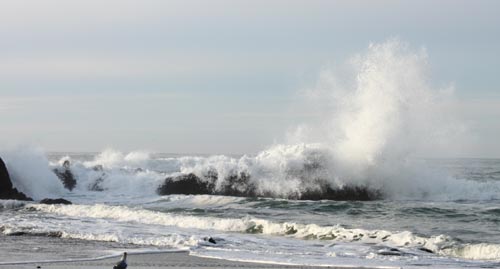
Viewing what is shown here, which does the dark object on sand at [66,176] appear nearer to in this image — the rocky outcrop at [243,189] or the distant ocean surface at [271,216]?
the distant ocean surface at [271,216]

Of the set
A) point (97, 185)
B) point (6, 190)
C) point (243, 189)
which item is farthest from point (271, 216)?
point (97, 185)

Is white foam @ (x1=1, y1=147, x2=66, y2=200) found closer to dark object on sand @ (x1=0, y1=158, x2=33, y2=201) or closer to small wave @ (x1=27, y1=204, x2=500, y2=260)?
dark object on sand @ (x1=0, y1=158, x2=33, y2=201)

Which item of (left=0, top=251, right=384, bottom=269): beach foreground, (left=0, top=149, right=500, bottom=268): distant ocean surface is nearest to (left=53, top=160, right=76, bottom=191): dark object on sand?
(left=0, top=149, right=500, bottom=268): distant ocean surface

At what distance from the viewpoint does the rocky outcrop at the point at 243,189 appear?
31.8 meters

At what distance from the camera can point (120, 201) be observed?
32656mm

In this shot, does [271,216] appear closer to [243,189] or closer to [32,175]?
[243,189]

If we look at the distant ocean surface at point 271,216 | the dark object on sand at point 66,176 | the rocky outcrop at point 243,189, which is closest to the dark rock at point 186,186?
the rocky outcrop at point 243,189

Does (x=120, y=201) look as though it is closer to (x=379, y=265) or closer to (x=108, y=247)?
(x=108, y=247)

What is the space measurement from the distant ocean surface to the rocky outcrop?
95 mm

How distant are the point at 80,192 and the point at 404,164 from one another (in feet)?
49.6

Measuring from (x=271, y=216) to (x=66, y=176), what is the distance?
17.2m

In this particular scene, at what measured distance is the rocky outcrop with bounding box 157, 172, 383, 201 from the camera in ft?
104

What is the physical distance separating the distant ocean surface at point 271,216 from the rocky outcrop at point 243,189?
0.10 meters

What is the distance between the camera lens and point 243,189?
33438 millimetres
